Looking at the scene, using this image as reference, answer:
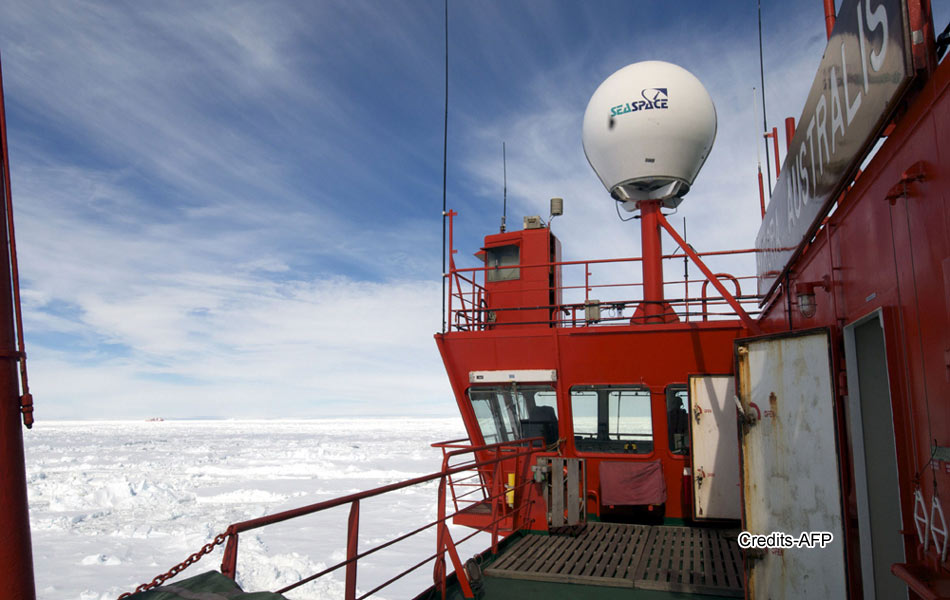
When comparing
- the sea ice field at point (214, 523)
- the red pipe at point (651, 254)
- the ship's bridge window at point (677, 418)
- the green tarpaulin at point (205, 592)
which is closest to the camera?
the green tarpaulin at point (205, 592)

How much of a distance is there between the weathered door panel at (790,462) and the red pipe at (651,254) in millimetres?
5163

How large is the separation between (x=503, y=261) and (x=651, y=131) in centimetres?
397

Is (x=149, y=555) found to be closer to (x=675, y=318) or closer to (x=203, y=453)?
(x=675, y=318)

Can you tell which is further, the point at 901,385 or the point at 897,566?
the point at 901,385

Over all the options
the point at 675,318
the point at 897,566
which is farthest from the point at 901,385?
the point at 675,318

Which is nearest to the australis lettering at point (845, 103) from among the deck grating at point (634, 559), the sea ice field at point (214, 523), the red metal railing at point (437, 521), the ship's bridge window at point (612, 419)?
the red metal railing at point (437, 521)

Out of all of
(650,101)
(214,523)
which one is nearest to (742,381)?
(650,101)

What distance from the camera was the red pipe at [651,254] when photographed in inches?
438

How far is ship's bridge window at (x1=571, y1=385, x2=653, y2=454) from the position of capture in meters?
10.2

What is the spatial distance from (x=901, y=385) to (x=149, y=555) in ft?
75.9

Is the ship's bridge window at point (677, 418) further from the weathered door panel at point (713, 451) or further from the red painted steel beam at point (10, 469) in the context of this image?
the red painted steel beam at point (10, 469)

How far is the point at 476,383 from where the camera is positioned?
437 inches

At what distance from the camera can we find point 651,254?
11.2 metres

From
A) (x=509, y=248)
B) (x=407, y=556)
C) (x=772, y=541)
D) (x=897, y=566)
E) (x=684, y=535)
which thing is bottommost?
(x=407, y=556)
